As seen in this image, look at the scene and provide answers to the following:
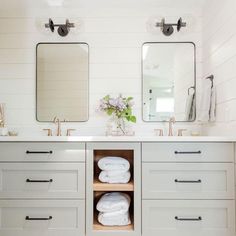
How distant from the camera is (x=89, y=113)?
8.53ft

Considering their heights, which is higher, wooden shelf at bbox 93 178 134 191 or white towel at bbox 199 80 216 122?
white towel at bbox 199 80 216 122

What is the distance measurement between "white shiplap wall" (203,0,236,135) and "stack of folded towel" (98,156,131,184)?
0.82m

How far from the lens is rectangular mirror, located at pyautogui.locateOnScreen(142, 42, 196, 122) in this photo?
8.50 ft

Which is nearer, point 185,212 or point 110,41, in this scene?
point 185,212

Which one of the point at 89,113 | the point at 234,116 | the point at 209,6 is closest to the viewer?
the point at 234,116

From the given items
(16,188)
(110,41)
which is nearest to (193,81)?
(110,41)

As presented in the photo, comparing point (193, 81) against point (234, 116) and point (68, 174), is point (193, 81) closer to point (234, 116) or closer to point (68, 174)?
point (234, 116)

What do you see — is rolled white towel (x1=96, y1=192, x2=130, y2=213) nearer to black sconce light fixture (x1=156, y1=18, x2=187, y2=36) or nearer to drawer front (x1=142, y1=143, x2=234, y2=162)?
drawer front (x1=142, y1=143, x2=234, y2=162)

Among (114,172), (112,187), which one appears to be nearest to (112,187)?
(112,187)

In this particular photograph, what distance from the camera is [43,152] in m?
1.96

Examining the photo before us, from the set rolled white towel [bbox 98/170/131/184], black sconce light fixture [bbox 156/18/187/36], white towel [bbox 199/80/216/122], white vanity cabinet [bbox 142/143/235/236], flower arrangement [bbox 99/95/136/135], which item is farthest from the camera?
black sconce light fixture [bbox 156/18/187/36]

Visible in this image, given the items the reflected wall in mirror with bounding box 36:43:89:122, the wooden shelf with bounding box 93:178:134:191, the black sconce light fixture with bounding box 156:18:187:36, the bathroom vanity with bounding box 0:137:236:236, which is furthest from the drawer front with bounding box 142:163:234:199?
the black sconce light fixture with bounding box 156:18:187:36

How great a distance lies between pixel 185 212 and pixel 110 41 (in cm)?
168

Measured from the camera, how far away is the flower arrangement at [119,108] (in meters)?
2.39
